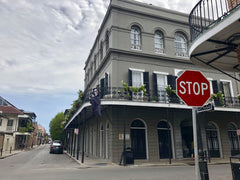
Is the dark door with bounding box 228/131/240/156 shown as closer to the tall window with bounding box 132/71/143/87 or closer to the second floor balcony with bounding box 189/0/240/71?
the tall window with bounding box 132/71/143/87

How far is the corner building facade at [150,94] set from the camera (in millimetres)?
13930

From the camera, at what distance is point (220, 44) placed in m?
4.26

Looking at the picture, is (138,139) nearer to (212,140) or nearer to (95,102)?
(95,102)

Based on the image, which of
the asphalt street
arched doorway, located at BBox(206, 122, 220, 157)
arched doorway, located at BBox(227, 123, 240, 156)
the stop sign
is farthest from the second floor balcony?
arched doorway, located at BBox(227, 123, 240, 156)

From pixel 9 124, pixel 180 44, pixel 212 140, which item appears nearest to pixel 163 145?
pixel 212 140

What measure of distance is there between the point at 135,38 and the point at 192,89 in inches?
558

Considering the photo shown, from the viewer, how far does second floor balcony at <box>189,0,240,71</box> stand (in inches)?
145

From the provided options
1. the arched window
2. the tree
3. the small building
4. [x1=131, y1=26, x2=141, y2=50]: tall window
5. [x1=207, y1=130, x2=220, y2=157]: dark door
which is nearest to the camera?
[x1=207, y1=130, x2=220, y2=157]: dark door

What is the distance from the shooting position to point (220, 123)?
54.8ft

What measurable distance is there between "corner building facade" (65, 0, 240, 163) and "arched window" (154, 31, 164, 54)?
0.09 m

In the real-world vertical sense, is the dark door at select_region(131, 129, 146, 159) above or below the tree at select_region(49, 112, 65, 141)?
below

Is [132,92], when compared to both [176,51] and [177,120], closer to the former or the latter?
[177,120]

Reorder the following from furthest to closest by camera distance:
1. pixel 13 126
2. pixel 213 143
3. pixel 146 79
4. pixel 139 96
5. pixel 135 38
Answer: pixel 13 126 < pixel 135 38 < pixel 213 143 < pixel 146 79 < pixel 139 96

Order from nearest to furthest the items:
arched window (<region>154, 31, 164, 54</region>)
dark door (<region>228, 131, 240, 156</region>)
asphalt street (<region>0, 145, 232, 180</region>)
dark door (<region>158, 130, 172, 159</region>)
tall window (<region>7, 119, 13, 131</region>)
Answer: asphalt street (<region>0, 145, 232, 180</region>) → dark door (<region>158, 130, 172, 159</region>) → dark door (<region>228, 131, 240, 156</region>) → arched window (<region>154, 31, 164, 54</region>) → tall window (<region>7, 119, 13, 131</region>)
